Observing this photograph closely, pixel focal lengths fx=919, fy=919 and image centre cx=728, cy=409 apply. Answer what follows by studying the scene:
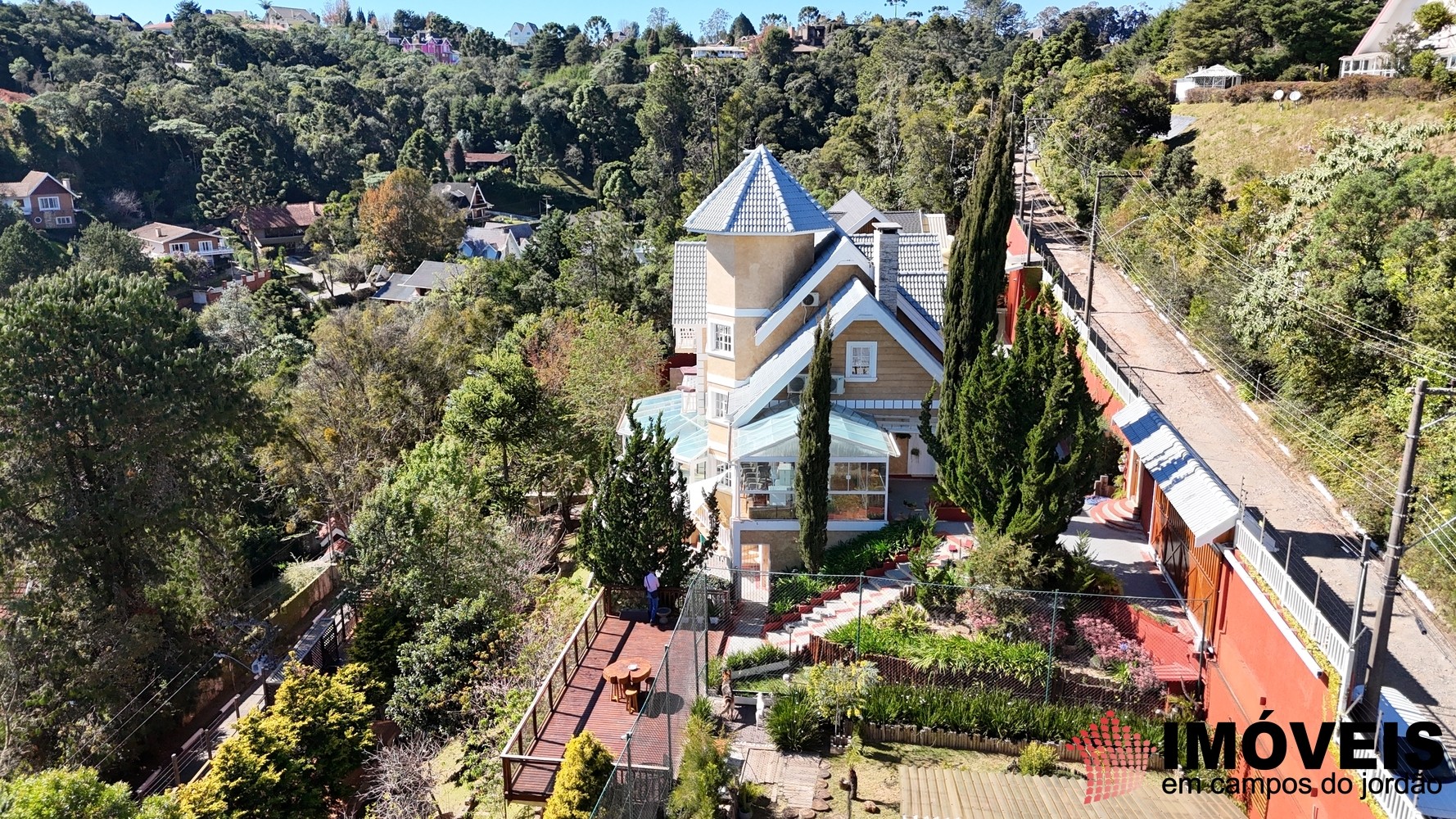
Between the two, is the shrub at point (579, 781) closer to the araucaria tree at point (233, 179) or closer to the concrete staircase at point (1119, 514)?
the concrete staircase at point (1119, 514)

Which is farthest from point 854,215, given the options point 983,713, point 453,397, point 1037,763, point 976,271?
point 1037,763

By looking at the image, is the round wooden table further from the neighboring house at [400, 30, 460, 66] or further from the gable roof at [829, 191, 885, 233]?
the neighboring house at [400, 30, 460, 66]

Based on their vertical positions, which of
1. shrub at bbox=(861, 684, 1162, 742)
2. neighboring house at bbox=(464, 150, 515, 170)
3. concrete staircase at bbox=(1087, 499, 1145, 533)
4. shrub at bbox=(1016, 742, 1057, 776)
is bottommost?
shrub at bbox=(1016, 742, 1057, 776)

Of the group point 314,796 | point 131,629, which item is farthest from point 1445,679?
point 131,629

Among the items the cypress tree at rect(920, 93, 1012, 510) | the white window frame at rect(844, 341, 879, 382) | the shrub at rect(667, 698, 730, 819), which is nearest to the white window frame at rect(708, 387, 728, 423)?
the white window frame at rect(844, 341, 879, 382)

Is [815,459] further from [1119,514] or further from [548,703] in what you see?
[1119,514]

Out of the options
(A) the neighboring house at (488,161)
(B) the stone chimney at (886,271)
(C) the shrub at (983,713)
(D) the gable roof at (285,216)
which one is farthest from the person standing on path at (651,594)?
(A) the neighboring house at (488,161)
